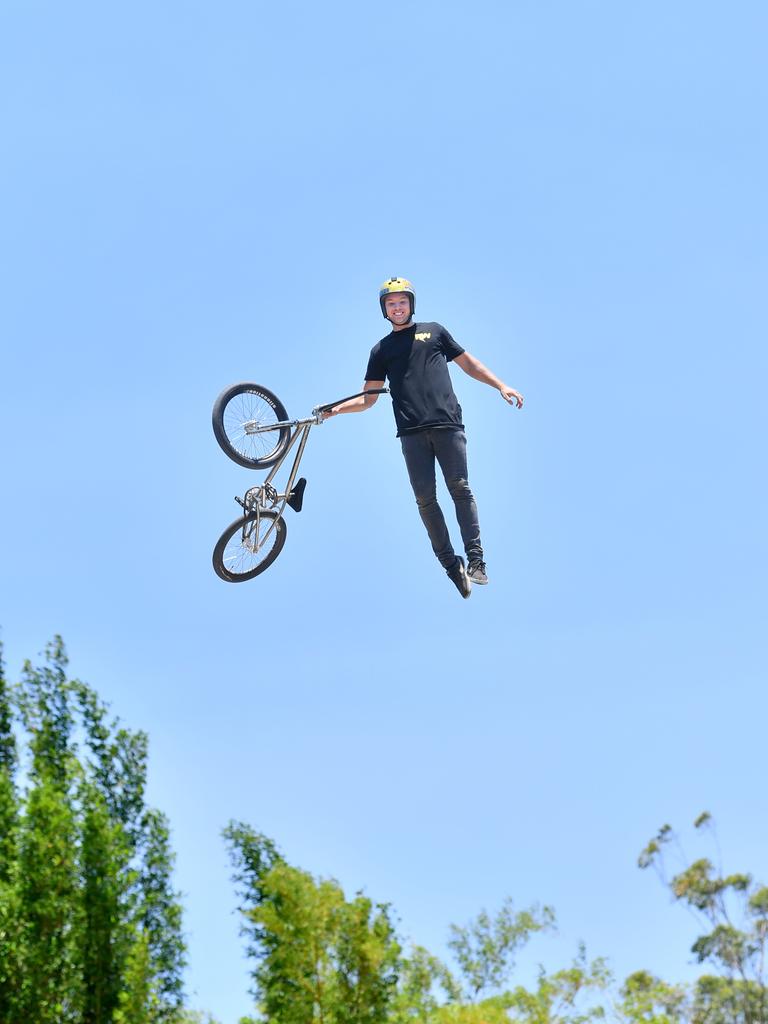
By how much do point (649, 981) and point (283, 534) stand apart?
48.0 meters

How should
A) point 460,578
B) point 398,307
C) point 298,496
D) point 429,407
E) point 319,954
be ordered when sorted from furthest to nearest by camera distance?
point 319,954 → point 298,496 → point 460,578 → point 398,307 → point 429,407

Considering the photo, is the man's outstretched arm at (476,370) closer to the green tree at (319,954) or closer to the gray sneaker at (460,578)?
the gray sneaker at (460,578)

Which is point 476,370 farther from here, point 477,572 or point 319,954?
point 319,954

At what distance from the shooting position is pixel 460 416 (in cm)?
1251

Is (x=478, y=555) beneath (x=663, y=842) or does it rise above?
beneath

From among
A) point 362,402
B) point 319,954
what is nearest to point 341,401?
point 362,402

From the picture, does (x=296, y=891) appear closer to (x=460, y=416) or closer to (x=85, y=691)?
(x=85, y=691)

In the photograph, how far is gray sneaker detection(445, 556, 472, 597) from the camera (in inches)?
499

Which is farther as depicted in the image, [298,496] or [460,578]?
[298,496]

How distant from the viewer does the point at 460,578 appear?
1269cm

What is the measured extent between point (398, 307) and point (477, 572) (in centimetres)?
237

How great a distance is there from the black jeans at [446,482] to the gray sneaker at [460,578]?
0.19ft

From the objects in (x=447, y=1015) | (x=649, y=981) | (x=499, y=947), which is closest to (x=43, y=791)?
(x=447, y=1015)

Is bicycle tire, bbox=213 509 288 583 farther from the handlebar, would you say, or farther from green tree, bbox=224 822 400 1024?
green tree, bbox=224 822 400 1024
